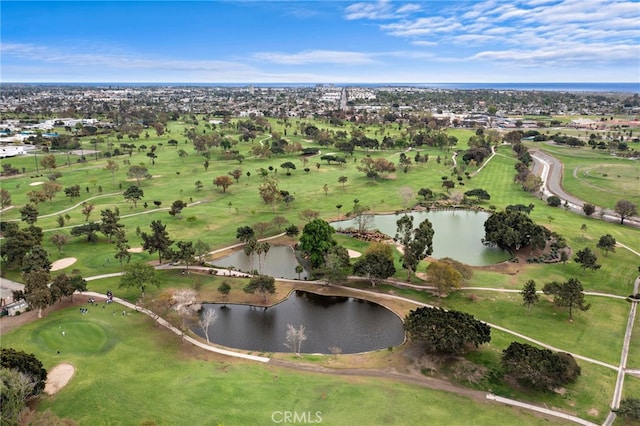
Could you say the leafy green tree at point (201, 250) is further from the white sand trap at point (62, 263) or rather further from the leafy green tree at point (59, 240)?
the leafy green tree at point (59, 240)

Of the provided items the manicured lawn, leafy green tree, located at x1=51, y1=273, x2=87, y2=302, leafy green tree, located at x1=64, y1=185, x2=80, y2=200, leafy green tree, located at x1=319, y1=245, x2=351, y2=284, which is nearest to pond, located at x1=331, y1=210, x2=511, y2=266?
leafy green tree, located at x1=319, y1=245, x2=351, y2=284

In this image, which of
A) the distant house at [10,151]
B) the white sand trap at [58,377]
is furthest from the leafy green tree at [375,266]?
the distant house at [10,151]

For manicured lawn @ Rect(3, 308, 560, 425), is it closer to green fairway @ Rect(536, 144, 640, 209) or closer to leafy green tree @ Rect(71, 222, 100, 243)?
leafy green tree @ Rect(71, 222, 100, 243)

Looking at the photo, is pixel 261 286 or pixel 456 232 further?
pixel 456 232

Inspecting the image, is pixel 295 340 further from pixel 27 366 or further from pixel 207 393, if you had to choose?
pixel 27 366

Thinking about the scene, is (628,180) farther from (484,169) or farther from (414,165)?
(414,165)

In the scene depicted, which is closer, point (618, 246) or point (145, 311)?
point (145, 311)

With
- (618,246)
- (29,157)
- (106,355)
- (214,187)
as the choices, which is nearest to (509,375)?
(106,355)

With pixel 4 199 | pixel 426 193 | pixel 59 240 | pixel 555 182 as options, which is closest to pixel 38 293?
pixel 59 240
